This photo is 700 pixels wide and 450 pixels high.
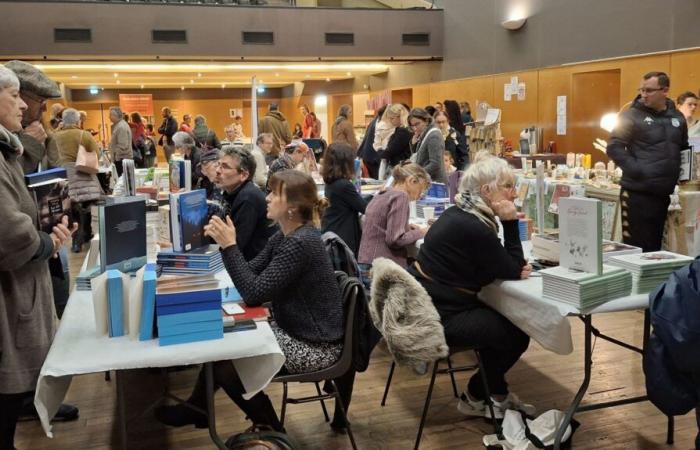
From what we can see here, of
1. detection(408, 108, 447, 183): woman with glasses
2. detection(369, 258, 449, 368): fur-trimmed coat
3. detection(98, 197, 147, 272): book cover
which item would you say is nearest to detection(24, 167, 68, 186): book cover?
detection(98, 197, 147, 272): book cover

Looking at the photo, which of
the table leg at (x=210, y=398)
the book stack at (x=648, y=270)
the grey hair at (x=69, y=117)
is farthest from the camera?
the grey hair at (x=69, y=117)

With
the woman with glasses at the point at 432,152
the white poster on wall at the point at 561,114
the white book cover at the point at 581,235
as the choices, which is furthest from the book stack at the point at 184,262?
the white poster on wall at the point at 561,114

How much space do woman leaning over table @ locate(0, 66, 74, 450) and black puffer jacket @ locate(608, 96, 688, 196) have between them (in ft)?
12.7

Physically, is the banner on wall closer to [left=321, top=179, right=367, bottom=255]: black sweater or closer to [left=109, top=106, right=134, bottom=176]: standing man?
[left=109, top=106, right=134, bottom=176]: standing man

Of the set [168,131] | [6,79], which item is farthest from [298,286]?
[168,131]

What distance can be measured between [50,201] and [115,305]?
510 mm

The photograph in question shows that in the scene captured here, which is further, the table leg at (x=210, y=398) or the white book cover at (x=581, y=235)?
the white book cover at (x=581, y=235)

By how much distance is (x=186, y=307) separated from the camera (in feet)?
7.23

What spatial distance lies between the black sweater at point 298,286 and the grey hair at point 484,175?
2.55 ft

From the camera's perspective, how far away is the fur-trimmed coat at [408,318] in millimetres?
2656

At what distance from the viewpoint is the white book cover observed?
2604 mm

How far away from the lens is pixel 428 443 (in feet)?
10.1

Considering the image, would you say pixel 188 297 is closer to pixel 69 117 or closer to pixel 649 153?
pixel 649 153

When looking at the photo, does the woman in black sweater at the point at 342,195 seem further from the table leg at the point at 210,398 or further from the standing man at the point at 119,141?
the standing man at the point at 119,141
